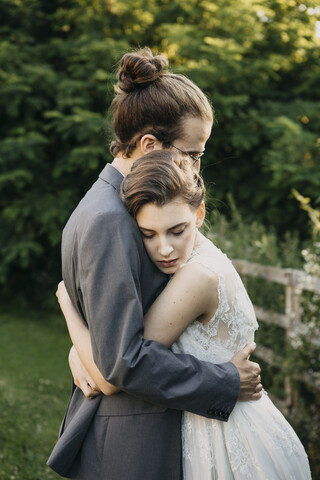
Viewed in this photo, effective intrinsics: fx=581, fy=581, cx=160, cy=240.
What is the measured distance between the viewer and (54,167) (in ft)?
35.3


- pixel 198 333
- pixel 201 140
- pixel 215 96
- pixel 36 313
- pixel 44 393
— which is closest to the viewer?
pixel 198 333

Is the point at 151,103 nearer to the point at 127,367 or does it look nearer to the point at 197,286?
the point at 197,286

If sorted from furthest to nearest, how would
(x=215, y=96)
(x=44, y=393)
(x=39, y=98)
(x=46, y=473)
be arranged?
(x=39, y=98)
(x=215, y=96)
(x=44, y=393)
(x=46, y=473)

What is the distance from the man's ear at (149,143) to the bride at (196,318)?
191 mm

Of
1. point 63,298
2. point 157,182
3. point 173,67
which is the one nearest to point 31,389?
point 63,298

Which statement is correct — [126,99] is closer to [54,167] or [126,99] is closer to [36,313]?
[54,167]

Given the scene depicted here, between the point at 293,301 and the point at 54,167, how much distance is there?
21.6ft

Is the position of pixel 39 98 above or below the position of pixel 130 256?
below

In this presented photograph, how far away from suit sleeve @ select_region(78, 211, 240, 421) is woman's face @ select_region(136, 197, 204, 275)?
60mm

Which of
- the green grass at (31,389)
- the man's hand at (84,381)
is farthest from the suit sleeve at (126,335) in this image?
the green grass at (31,389)

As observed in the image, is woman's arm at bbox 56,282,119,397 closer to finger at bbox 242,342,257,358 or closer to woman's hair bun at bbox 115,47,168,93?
finger at bbox 242,342,257,358

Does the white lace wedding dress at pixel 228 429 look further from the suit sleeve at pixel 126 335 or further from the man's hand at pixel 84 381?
the man's hand at pixel 84 381

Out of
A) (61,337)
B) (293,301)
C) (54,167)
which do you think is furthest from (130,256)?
(54,167)

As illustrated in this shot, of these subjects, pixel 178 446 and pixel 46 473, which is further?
pixel 46 473
